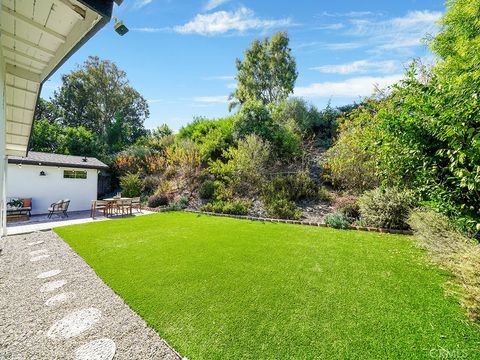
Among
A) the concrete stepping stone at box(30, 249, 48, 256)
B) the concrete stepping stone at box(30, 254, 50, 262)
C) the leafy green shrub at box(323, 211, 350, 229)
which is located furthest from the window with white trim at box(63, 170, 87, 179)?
the leafy green shrub at box(323, 211, 350, 229)

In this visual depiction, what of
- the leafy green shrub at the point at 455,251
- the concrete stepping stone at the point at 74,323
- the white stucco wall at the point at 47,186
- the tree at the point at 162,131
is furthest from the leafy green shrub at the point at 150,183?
the leafy green shrub at the point at 455,251

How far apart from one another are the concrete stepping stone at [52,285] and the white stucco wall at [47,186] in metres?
11.2

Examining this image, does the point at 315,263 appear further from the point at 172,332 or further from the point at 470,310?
the point at 172,332

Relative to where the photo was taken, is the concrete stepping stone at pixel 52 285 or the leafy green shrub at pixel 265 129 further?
the leafy green shrub at pixel 265 129

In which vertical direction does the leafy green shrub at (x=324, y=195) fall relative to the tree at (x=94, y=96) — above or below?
below

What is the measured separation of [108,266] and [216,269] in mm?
2569

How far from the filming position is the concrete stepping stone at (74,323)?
3021mm

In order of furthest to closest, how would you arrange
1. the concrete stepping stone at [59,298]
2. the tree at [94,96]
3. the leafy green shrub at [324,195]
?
the tree at [94,96] → the leafy green shrub at [324,195] → the concrete stepping stone at [59,298]

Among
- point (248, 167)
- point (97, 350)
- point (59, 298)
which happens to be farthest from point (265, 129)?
point (97, 350)

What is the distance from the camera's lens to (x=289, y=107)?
18.3 metres

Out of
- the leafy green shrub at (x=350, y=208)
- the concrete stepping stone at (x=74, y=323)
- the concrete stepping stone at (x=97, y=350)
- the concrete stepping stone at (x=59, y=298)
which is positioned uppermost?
the leafy green shrub at (x=350, y=208)

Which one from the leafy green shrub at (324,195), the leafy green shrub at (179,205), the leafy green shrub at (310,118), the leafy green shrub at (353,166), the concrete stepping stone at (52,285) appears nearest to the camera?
the concrete stepping stone at (52,285)

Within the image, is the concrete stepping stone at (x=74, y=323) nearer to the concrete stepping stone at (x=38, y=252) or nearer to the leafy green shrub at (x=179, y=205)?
the concrete stepping stone at (x=38, y=252)

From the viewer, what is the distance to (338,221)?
A: 829 cm
